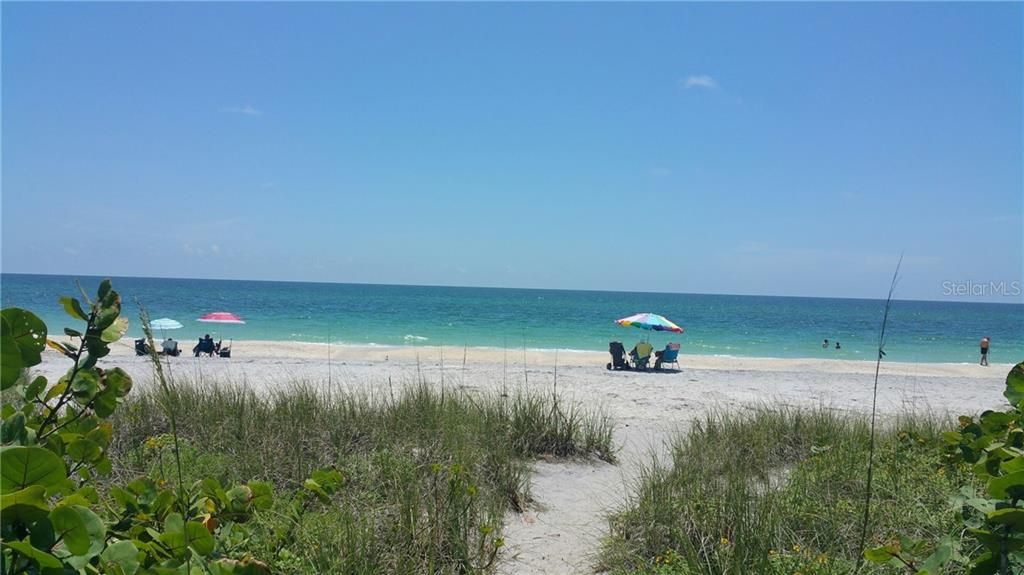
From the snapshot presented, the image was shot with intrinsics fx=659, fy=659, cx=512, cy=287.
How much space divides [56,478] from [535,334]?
40201 mm

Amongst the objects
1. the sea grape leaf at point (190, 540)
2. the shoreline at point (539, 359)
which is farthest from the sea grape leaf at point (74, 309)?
the shoreline at point (539, 359)

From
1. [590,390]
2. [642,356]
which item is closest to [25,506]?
[590,390]

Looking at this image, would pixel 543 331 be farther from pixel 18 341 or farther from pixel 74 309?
pixel 18 341

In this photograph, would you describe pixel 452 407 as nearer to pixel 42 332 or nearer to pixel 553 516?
pixel 553 516

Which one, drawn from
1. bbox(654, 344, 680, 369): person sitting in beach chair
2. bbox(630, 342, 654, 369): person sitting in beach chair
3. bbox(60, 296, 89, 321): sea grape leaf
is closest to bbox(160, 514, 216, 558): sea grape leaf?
bbox(60, 296, 89, 321): sea grape leaf

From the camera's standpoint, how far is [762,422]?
690cm

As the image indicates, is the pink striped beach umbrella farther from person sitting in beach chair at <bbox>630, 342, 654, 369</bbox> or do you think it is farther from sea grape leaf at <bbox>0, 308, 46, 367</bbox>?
sea grape leaf at <bbox>0, 308, 46, 367</bbox>

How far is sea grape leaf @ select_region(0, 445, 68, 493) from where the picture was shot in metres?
0.87

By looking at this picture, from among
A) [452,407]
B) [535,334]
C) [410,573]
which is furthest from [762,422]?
[535,334]

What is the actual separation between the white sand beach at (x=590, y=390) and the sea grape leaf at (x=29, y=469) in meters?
1.15

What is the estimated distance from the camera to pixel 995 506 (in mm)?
1563

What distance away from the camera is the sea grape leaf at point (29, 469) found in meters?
0.87

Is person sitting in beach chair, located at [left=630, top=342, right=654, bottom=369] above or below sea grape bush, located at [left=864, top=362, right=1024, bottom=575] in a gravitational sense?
below

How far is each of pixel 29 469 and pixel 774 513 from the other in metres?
3.78
